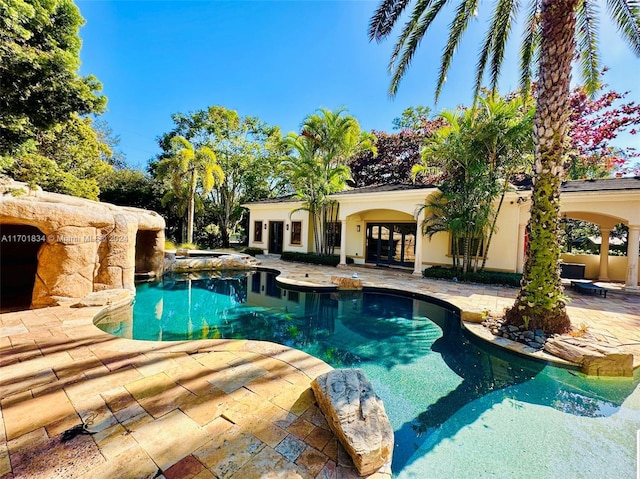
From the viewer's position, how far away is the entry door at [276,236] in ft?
67.5

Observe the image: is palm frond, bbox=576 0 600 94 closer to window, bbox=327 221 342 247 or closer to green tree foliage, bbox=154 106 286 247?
window, bbox=327 221 342 247

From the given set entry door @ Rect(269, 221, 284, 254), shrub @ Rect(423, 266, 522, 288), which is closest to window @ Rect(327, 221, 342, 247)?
entry door @ Rect(269, 221, 284, 254)

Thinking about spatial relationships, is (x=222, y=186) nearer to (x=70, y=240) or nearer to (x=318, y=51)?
(x=318, y=51)

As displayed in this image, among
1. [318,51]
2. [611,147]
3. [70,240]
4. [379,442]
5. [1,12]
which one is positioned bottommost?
[379,442]

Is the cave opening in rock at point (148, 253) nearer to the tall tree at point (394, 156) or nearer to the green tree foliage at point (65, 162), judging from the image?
the green tree foliage at point (65, 162)

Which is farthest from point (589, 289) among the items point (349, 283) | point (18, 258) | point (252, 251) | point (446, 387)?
point (18, 258)

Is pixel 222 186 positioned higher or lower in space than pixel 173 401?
higher

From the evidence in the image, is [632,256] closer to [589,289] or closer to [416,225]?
[589,289]

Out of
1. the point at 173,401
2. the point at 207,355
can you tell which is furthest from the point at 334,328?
the point at 173,401

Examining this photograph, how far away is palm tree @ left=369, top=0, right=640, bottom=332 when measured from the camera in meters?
5.70

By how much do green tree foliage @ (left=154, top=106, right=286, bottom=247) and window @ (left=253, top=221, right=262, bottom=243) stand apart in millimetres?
3553

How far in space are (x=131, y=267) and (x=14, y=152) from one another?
5.64m

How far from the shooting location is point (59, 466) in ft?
7.45

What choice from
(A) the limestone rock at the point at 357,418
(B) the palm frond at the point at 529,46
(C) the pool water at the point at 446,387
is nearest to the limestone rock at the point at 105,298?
(C) the pool water at the point at 446,387
